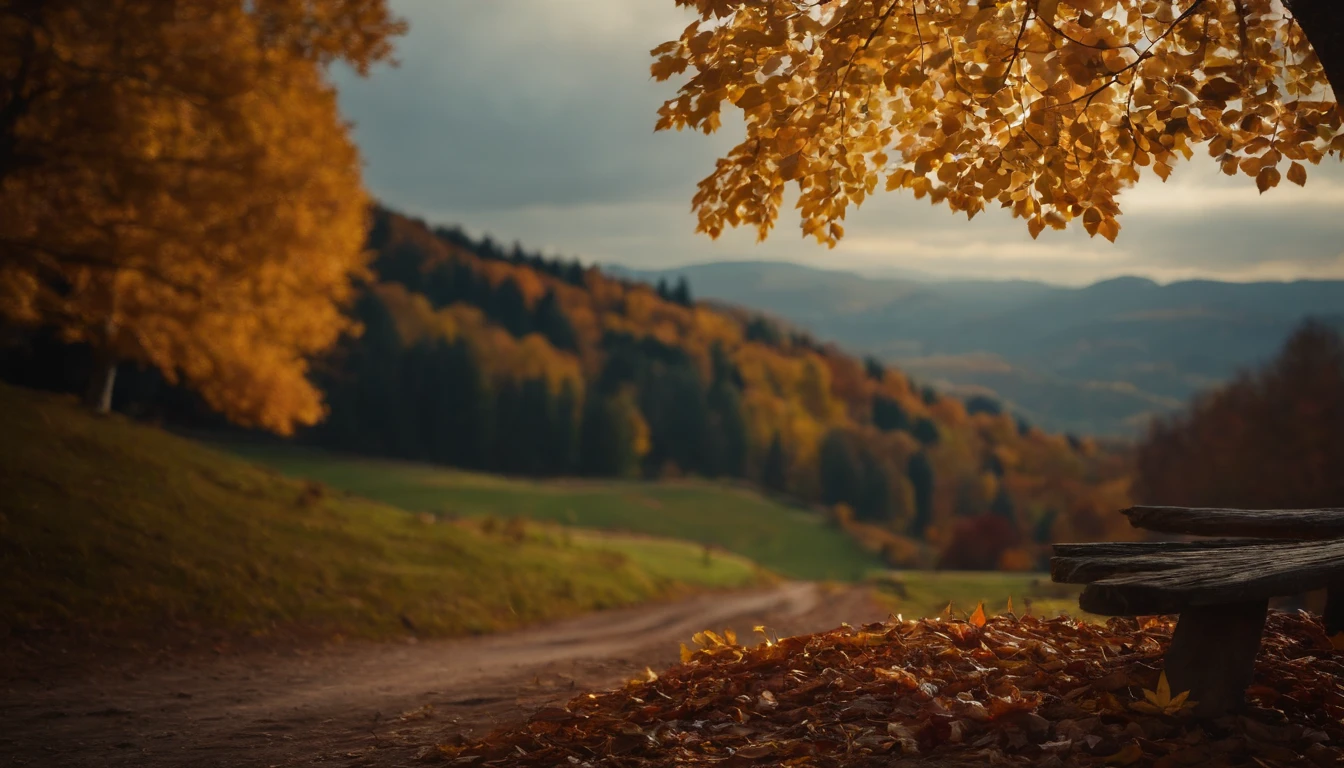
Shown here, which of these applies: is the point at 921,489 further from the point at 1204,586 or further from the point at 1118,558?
the point at 1204,586

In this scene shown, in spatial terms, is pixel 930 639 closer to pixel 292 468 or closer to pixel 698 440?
pixel 292 468

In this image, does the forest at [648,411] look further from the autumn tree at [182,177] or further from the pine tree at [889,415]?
the autumn tree at [182,177]

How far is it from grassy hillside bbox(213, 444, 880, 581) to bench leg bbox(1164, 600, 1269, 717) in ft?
146

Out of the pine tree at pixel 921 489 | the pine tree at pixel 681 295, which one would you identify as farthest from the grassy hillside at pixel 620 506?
the pine tree at pixel 681 295

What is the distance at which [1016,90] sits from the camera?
6.07 metres

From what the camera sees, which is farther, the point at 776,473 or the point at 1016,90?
the point at 776,473

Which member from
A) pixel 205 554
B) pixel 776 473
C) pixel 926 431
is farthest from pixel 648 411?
pixel 205 554

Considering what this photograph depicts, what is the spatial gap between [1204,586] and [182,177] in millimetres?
15417

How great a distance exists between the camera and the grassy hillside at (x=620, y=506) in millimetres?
54375

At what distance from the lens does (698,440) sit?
94.7 meters

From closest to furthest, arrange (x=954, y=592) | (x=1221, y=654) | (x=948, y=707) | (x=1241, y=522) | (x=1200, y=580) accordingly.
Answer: (x=1200, y=580)
(x=1221, y=654)
(x=948, y=707)
(x=1241, y=522)
(x=954, y=592)

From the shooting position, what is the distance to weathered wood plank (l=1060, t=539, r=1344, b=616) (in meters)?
3.85

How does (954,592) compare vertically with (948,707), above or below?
below

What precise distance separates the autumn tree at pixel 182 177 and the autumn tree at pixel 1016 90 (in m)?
11.5
